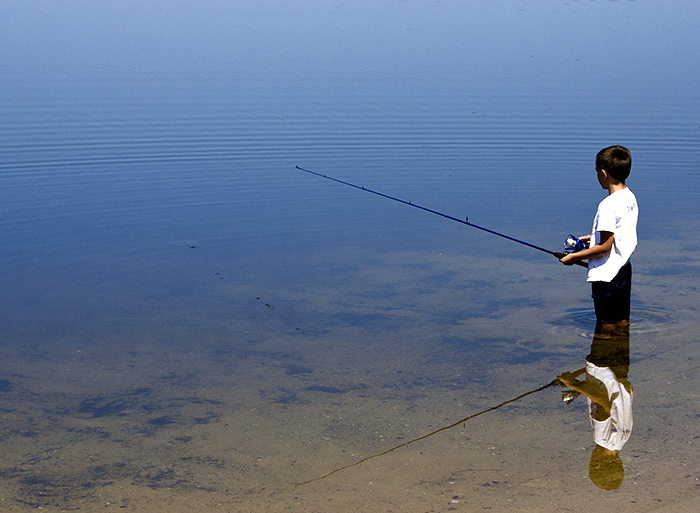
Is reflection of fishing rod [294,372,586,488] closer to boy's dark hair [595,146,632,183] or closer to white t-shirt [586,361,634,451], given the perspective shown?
white t-shirt [586,361,634,451]

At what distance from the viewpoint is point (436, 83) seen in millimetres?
18812

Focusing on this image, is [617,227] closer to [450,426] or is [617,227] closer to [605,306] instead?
[605,306]

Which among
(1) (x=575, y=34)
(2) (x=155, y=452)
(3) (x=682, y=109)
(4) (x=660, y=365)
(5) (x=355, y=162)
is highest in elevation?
(1) (x=575, y=34)

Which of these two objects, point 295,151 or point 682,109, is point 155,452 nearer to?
point 295,151

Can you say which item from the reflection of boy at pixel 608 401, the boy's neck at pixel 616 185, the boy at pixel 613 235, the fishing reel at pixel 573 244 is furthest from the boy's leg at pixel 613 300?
the boy's neck at pixel 616 185

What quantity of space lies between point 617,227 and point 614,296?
485mm

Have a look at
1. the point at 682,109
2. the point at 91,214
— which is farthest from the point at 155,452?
the point at 682,109

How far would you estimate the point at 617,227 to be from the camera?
4613 millimetres

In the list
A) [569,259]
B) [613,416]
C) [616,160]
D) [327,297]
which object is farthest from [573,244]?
[327,297]

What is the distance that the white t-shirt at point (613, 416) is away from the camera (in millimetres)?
3924

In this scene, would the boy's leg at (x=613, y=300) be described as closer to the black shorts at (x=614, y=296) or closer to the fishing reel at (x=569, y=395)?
the black shorts at (x=614, y=296)

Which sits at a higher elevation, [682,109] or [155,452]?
[682,109]

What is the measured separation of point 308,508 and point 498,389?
5.26 feet

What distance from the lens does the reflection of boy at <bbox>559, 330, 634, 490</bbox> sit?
3.66m
